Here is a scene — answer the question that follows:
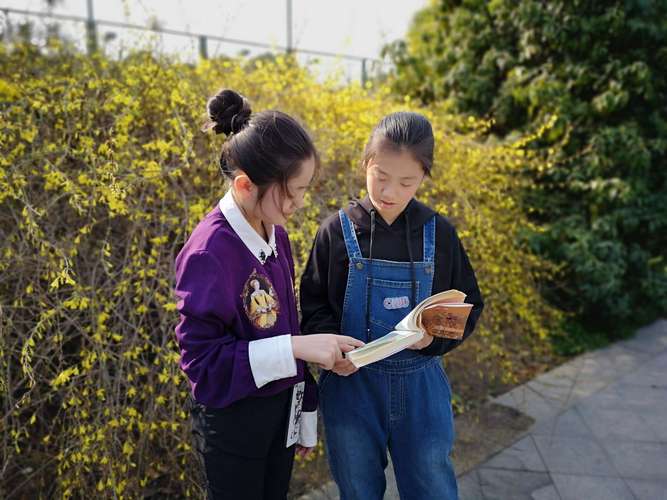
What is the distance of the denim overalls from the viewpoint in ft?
5.02

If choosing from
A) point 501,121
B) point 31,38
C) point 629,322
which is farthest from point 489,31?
point 31,38

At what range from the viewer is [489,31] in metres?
4.55

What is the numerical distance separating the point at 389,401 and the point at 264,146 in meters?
0.78

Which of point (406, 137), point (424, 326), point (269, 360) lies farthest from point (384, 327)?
point (406, 137)

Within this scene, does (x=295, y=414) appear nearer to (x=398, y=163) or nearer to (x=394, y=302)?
(x=394, y=302)

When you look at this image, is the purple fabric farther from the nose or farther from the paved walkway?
the paved walkway

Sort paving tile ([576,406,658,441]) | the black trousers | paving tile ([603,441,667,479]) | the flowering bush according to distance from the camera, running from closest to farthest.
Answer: the black trousers → the flowering bush → paving tile ([603,441,667,479]) → paving tile ([576,406,658,441])

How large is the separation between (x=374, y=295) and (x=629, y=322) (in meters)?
3.87

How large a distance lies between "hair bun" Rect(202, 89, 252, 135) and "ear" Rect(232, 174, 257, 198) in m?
0.13

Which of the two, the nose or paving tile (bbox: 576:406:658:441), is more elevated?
the nose

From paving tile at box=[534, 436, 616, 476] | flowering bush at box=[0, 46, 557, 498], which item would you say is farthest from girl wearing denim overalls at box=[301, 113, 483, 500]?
paving tile at box=[534, 436, 616, 476]

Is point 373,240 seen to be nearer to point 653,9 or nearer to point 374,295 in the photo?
point 374,295

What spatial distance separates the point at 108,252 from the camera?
212 cm

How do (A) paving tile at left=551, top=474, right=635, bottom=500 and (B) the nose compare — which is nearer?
(B) the nose
